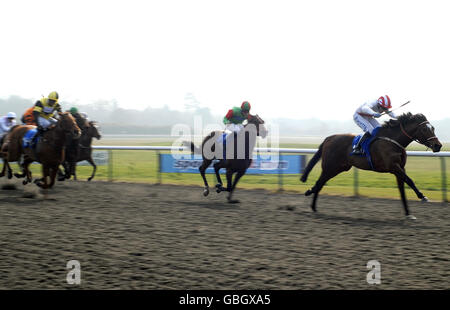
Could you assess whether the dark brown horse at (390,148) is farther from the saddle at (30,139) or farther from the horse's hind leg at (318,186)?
the saddle at (30,139)

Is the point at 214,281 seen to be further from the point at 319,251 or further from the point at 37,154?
the point at 37,154

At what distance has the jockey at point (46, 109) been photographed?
9.73 metres

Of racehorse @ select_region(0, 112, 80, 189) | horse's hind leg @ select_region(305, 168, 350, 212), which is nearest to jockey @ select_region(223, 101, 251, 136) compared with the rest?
horse's hind leg @ select_region(305, 168, 350, 212)

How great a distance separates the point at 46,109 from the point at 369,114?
6778mm

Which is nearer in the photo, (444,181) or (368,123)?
(368,123)

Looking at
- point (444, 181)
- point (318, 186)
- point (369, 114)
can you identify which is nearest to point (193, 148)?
point (318, 186)

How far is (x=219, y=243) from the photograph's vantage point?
534cm

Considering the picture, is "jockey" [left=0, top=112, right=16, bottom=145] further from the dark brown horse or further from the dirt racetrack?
the dark brown horse

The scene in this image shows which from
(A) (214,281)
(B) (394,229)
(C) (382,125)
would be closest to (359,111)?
(C) (382,125)

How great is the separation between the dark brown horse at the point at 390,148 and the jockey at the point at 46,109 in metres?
5.67

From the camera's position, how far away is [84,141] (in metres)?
12.5

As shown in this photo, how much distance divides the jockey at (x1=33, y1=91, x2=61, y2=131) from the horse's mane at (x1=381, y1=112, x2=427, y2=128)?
272 inches

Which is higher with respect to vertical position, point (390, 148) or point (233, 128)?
point (233, 128)

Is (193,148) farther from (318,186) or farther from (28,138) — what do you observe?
(318,186)
